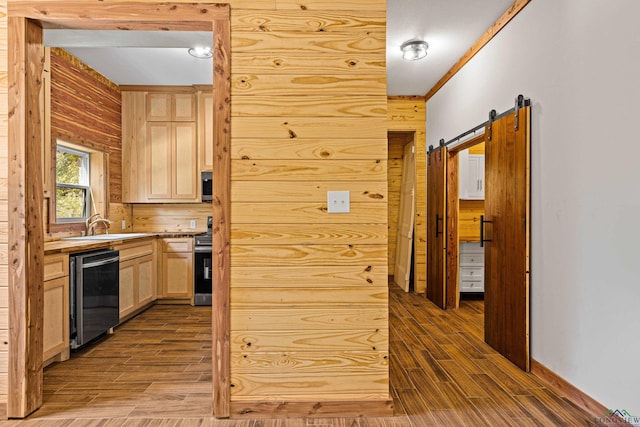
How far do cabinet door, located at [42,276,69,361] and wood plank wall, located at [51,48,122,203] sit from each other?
163 centimetres

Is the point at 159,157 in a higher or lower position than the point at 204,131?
lower

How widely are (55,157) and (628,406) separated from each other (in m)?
4.71

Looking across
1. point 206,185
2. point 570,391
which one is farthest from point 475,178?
point 206,185

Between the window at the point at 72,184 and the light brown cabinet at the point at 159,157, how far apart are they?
0.50 meters

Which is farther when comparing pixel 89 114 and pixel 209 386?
pixel 89 114

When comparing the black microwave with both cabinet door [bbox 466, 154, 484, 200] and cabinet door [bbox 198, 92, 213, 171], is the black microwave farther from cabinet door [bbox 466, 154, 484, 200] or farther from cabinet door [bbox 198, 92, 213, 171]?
cabinet door [bbox 466, 154, 484, 200]

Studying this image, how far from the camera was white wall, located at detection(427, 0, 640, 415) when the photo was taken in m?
1.94

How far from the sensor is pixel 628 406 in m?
1.93

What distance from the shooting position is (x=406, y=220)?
19.2ft

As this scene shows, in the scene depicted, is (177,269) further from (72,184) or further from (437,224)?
(437,224)

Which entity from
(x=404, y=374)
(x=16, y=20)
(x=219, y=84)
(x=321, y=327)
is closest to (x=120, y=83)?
(x=16, y=20)

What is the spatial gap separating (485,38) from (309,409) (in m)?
3.41

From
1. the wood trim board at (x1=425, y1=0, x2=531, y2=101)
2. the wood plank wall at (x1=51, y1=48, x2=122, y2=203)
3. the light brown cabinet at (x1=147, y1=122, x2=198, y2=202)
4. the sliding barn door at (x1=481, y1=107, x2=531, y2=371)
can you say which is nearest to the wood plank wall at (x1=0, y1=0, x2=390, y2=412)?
the sliding barn door at (x1=481, y1=107, x2=531, y2=371)

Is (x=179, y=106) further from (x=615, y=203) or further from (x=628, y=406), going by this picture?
(x=628, y=406)
